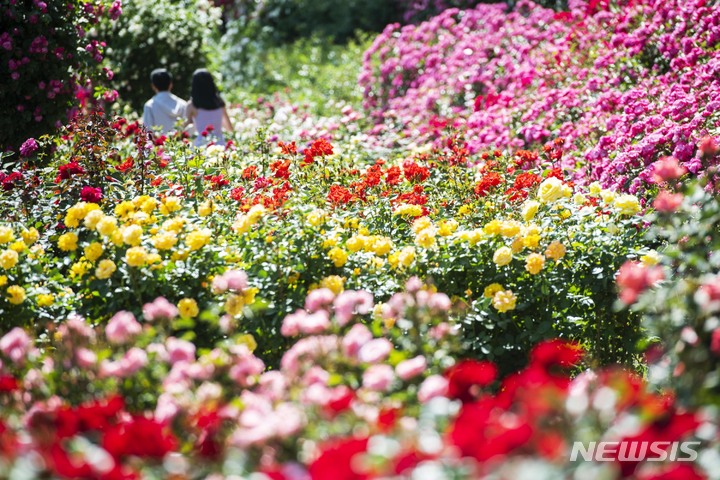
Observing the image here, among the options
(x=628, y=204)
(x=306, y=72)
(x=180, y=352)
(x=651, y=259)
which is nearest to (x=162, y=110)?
(x=628, y=204)

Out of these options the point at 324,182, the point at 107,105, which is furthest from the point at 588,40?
the point at 107,105

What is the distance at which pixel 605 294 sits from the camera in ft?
11.3

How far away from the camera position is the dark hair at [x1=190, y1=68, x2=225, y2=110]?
276 inches

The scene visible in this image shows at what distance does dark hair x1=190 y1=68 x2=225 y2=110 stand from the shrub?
3.22 ft

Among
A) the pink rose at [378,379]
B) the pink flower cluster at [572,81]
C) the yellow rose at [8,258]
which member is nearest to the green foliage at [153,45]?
the pink flower cluster at [572,81]

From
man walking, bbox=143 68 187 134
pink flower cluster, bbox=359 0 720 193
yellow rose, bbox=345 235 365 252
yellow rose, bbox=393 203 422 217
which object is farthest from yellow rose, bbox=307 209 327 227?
man walking, bbox=143 68 187 134

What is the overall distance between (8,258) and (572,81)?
494 cm

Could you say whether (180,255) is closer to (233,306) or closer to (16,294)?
(233,306)

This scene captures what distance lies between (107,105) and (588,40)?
5.54 m

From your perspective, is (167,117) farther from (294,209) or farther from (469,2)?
(469,2)

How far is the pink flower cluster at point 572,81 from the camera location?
4578 mm

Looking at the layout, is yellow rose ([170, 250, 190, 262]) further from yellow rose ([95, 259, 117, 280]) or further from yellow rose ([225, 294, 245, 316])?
yellow rose ([225, 294, 245, 316])

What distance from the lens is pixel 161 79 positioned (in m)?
7.17

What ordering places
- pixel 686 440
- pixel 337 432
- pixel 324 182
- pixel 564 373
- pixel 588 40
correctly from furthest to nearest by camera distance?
pixel 588 40, pixel 324 182, pixel 564 373, pixel 686 440, pixel 337 432
